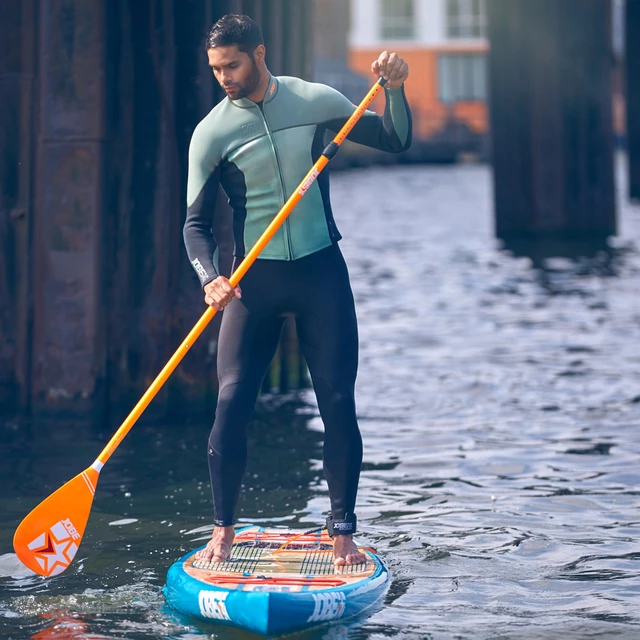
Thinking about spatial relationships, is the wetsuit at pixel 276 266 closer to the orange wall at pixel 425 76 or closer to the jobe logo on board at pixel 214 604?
the jobe logo on board at pixel 214 604

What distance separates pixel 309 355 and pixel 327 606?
1033 mm

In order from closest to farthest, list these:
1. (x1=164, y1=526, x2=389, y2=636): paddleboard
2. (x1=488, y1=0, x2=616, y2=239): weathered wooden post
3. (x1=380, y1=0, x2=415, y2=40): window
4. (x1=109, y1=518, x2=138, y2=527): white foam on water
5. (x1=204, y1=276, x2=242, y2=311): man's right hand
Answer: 1. (x1=164, y1=526, x2=389, y2=636): paddleboard
2. (x1=204, y1=276, x2=242, y2=311): man's right hand
3. (x1=109, y1=518, x2=138, y2=527): white foam on water
4. (x1=488, y1=0, x2=616, y2=239): weathered wooden post
5. (x1=380, y1=0, x2=415, y2=40): window

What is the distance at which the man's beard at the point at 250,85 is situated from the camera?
219 inches

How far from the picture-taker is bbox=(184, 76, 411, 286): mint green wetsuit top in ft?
18.4

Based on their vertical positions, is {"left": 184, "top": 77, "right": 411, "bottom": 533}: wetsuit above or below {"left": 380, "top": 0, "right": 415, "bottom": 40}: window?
below

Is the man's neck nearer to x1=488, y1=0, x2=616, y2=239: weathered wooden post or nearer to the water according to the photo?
the water

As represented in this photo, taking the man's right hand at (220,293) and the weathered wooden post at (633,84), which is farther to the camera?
the weathered wooden post at (633,84)

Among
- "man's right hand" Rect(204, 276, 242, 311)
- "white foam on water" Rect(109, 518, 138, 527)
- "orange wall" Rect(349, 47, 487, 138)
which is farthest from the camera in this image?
"orange wall" Rect(349, 47, 487, 138)

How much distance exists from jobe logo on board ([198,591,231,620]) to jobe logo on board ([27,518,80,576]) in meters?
0.76

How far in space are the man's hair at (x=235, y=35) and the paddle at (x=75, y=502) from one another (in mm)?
505

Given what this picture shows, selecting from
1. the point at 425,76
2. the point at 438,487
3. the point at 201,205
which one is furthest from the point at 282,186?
the point at 425,76

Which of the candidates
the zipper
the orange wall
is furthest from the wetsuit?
the orange wall

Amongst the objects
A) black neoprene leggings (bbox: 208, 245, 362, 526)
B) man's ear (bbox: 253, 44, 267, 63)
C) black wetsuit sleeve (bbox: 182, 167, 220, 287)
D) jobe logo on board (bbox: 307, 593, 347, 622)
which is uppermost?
man's ear (bbox: 253, 44, 267, 63)

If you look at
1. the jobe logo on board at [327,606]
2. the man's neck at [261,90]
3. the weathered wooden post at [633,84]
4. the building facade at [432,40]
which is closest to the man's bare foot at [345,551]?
the jobe logo on board at [327,606]
